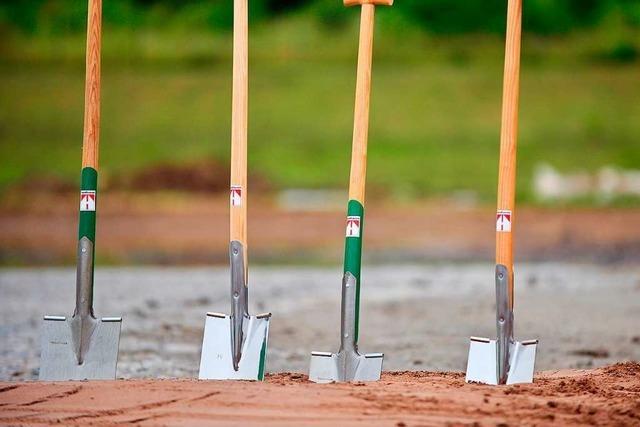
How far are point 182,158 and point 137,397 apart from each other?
85.6 ft

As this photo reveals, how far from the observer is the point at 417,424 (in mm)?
7410

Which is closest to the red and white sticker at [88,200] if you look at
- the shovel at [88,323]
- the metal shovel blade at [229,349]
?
the shovel at [88,323]

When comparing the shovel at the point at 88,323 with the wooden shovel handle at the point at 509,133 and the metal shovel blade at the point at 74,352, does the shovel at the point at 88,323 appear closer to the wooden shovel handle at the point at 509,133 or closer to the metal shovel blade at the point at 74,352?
the metal shovel blade at the point at 74,352

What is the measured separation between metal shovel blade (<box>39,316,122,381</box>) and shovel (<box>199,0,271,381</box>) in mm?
562

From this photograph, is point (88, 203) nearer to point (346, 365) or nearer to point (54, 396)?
point (54, 396)

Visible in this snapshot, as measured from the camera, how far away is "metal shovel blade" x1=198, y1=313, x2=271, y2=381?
8867 millimetres

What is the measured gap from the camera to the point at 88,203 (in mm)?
9180

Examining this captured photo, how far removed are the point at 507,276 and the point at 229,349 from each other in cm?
171

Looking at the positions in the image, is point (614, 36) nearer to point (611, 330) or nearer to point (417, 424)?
point (611, 330)

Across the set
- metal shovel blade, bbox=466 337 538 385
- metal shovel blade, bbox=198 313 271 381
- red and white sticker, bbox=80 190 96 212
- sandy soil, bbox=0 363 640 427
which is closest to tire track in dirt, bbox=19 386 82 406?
sandy soil, bbox=0 363 640 427

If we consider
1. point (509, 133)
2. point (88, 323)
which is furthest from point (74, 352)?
point (509, 133)

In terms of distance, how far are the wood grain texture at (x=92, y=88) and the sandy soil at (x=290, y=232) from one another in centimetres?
1260

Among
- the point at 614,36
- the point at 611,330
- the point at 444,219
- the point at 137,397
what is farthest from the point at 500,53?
the point at 137,397

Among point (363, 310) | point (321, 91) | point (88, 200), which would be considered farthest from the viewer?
point (321, 91)
